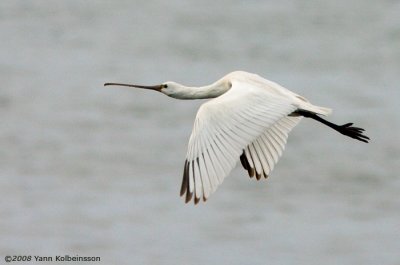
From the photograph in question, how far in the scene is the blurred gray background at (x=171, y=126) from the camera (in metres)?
17.8

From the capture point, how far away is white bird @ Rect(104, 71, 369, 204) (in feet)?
32.8

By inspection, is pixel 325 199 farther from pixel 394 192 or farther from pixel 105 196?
pixel 105 196

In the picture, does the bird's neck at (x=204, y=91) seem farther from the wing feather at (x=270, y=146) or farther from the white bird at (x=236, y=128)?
the wing feather at (x=270, y=146)

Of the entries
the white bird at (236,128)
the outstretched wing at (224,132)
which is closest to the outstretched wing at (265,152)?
the white bird at (236,128)

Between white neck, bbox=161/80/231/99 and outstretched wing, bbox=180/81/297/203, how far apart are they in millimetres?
912

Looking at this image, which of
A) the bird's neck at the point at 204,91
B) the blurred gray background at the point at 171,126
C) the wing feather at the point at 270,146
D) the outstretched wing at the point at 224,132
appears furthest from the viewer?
the blurred gray background at the point at 171,126

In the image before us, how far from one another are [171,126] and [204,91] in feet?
31.1

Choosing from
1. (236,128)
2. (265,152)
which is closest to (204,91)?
(265,152)

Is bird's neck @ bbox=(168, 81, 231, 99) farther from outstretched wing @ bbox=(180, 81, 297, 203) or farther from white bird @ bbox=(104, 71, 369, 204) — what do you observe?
outstretched wing @ bbox=(180, 81, 297, 203)

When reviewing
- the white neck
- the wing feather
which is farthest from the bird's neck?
the wing feather

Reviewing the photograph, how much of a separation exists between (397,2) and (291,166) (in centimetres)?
713

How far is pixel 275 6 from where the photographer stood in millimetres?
27344

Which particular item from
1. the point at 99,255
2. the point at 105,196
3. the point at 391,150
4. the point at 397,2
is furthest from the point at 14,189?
the point at 397,2

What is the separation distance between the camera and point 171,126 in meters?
21.6
